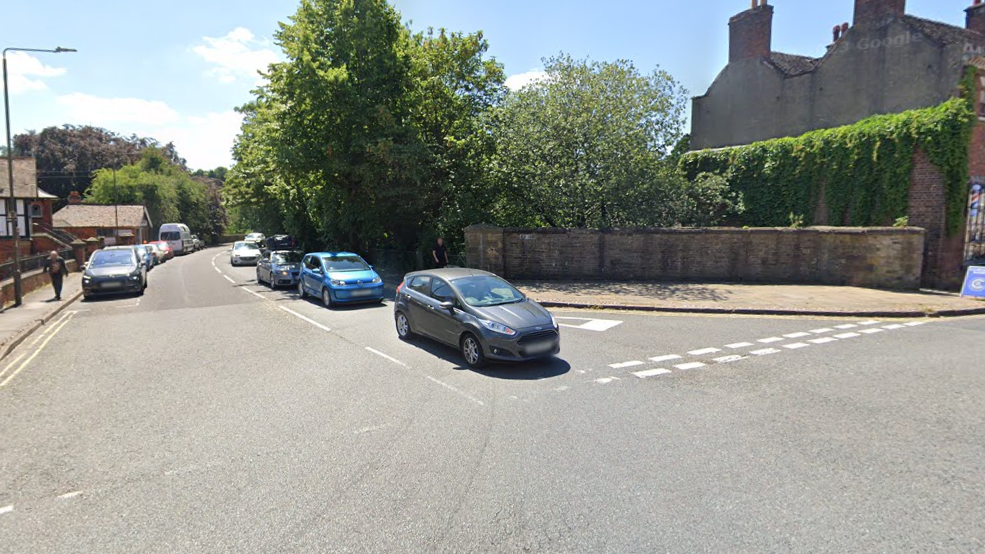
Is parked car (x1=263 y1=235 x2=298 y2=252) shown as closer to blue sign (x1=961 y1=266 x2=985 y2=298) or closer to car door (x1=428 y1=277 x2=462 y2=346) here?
car door (x1=428 y1=277 x2=462 y2=346)

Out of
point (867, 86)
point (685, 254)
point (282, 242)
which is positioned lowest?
point (282, 242)

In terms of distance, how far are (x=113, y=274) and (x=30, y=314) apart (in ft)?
11.5

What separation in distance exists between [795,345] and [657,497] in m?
6.89

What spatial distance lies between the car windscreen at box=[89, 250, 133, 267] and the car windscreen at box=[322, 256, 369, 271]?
348 inches

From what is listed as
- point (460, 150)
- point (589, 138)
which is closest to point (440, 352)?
point (589, 138)

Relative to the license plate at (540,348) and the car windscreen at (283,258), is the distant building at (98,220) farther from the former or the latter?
the license plate at (540,348)

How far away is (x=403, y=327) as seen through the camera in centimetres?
1025

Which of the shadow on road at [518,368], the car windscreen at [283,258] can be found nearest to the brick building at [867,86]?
the shadow on road at [518,368]

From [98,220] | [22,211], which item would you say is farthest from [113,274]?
[98,220]

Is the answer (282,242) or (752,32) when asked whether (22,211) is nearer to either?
(282,242)

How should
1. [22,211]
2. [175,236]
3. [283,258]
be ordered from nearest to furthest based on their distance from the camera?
[283,258] < [22,211] < [175,236]

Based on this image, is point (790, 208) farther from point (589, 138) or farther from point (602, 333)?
point (602, 333)

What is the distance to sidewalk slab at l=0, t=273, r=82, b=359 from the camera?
35.4 ft

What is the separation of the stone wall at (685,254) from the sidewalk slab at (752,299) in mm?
827
